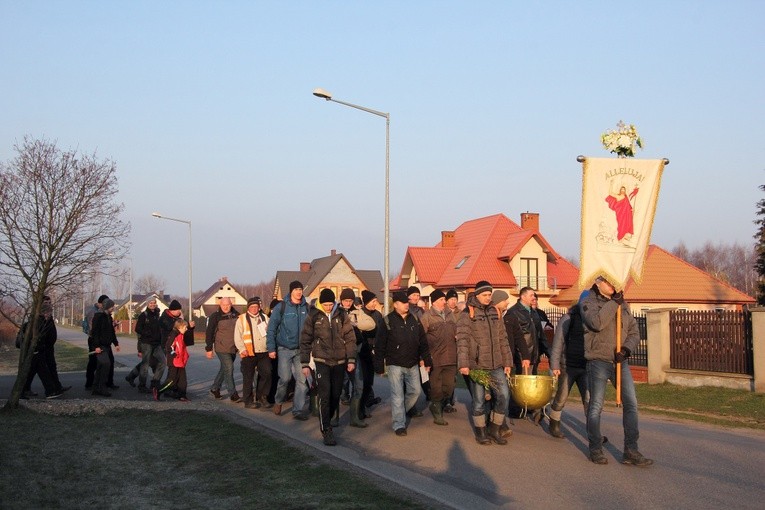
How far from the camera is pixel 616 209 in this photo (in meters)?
10.3

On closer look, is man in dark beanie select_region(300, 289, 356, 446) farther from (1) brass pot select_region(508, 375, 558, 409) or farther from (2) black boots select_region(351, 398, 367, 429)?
(1) brass pot select_region(508, 375, 558, 409)

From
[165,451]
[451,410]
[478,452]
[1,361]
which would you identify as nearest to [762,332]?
[451,410]

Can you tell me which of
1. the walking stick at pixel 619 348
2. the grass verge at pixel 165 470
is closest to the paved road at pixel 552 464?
the grass verge at pixel 165 470

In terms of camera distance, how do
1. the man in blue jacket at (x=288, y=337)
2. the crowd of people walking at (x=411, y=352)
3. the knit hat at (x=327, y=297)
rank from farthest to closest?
the man in blue jacket at (x=288, y=337) → the knit hat at (x=327, y=297) → the crowd of people walking at (x=411, y=352)

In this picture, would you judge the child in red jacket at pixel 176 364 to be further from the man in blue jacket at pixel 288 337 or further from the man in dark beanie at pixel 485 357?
the man in dark beanie at pixel 485 357

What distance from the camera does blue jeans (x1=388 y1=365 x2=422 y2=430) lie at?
1144cm

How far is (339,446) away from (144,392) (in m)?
7.78

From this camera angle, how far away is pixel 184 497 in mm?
7707

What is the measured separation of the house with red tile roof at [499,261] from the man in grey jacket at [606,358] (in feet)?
141

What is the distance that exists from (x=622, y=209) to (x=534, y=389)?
2.46 meters

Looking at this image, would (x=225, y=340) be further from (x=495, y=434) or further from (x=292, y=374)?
(x=495, y=434)

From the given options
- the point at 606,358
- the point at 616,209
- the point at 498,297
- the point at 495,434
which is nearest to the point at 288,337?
the point at 498,297

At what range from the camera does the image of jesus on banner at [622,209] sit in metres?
10.3

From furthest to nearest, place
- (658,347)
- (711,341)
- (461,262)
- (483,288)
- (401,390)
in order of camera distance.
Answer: (461,262) → (658,347) → (711,341) → (401,390) → (483,288)
